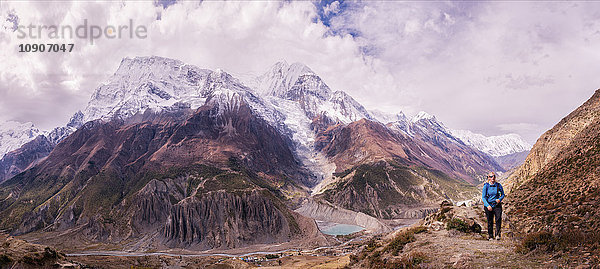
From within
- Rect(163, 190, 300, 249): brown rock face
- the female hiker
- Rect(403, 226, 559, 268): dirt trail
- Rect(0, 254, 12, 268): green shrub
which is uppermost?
the female hiker

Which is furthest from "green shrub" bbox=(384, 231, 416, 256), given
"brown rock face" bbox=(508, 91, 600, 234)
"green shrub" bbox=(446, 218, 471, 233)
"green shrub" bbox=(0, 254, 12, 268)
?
"green shrub" bbox=(0, 254, 12, 268)

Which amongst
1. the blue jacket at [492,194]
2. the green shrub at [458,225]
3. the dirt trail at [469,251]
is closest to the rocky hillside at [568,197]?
the dirt trail at [469,251]

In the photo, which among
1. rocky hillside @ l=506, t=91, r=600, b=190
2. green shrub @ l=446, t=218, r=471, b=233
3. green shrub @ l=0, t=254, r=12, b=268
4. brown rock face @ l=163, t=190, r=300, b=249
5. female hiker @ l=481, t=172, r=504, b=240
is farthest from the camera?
brown rock face @ l=163, t=190, r=300, b=249

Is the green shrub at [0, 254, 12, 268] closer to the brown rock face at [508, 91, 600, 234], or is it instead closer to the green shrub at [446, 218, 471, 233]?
the green shrub at [446, 218, 471, 233]

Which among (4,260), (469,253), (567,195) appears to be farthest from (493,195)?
(4,260)

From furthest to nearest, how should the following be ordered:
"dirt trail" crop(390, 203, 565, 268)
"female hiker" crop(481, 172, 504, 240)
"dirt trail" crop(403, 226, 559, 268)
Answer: "female hiker" crop(481, 172, 504, 240), "dirt trail" crop(403, 226, 559, 268), "dirt trail" crop(390, 203, 565, 268)

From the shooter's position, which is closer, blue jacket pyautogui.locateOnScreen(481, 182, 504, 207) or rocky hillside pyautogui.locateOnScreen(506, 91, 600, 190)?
blue jacket pyautogui.locateOnScreen(481, 182, 504, 207)

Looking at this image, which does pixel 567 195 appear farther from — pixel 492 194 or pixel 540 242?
pixel 540 242

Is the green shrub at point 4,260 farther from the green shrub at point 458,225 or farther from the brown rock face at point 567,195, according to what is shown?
the brown rock face at point 567,195

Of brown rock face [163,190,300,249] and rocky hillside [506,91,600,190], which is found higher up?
rocky hillside [506,91,600,190]
